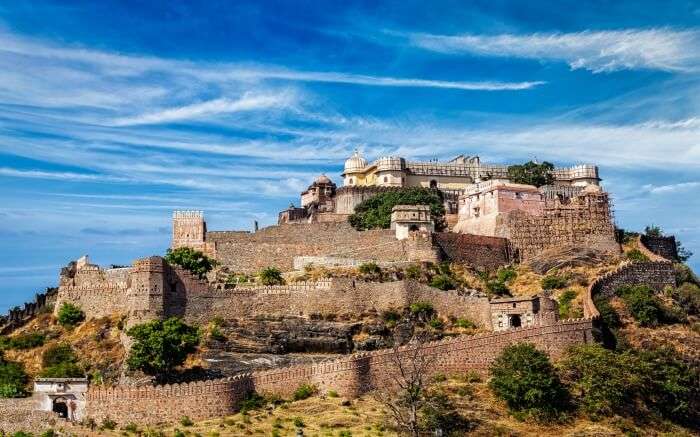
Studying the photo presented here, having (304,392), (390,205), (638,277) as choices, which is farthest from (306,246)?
(304,392)

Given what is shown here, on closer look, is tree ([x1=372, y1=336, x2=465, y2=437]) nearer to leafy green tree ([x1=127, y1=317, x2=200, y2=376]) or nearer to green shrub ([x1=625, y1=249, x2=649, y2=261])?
leafy green tree ([x1=127, y1=317, x2=200, y2=376])

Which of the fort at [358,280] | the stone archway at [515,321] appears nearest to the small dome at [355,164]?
the fort at [358,280]

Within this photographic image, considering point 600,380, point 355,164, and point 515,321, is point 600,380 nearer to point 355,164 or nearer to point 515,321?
point 515,321

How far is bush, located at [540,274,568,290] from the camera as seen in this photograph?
75.0m

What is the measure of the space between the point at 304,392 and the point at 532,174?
45.6m

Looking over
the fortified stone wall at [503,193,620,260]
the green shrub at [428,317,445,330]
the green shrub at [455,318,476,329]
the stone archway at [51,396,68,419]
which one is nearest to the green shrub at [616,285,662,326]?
the fortified stone wall at [503,193,620,260]

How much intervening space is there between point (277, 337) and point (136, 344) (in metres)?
8.84

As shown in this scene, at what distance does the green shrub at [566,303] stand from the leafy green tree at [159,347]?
23.1 meters

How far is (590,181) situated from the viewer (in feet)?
327

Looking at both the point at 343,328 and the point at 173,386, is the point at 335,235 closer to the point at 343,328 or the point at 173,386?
the point at 343,328

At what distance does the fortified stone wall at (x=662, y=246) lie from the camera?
8512 centimetres

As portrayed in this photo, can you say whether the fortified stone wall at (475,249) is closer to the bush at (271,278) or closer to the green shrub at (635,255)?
the green shrub at (635,255)

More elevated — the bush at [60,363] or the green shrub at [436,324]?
the green shrub at [436,324]

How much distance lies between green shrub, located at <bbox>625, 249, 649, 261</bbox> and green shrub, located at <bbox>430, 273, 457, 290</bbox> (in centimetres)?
1421
